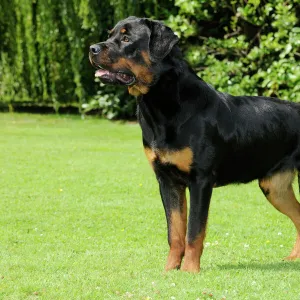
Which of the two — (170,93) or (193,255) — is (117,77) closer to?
(170,93)

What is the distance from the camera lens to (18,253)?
22.1ft

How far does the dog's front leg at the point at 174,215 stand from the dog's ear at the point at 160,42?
988 mm

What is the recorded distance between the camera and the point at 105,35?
19.8 meters

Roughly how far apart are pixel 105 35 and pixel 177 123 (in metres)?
14.4

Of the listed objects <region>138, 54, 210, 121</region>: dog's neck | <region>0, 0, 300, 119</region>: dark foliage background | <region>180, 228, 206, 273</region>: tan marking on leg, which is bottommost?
<region>0, 0, 300, 119</region>: dark foliage background

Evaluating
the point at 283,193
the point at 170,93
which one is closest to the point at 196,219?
the point at 170,93

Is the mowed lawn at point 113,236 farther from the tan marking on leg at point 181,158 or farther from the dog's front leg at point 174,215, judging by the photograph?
the tan marking on leg at point 181,158

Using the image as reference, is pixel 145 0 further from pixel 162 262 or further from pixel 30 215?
pixel 162 262

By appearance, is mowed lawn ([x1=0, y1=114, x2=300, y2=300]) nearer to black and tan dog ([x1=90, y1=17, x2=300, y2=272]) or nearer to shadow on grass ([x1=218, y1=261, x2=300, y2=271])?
shadow on grass ([x1=218, y1=261, x2=300, y2=271])

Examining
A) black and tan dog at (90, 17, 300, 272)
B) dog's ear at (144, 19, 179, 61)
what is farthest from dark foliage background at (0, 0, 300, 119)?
dog's ear at (144, 19, 179, 61)

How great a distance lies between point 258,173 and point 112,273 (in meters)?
1.51

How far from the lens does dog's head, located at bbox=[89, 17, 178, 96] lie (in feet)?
18.3

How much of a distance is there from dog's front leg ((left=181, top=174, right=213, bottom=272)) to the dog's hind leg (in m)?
0.90

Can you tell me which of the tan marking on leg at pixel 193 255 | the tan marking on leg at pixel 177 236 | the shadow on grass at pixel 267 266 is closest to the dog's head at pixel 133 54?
the tan marking on leg at pixel 177 236
